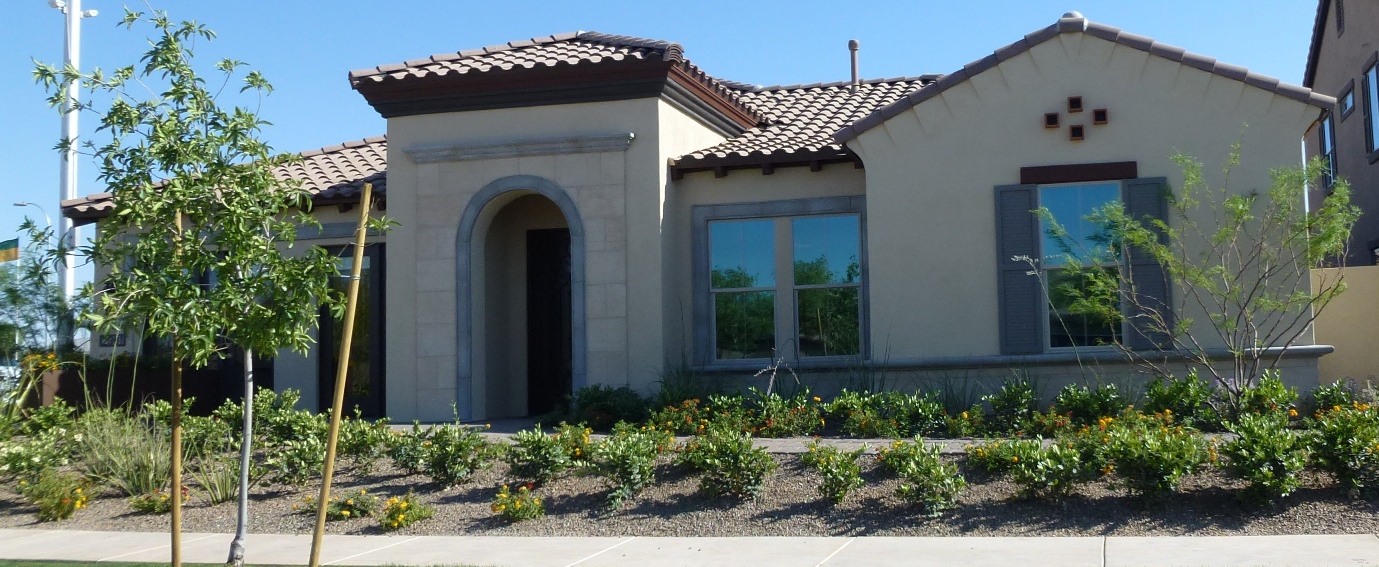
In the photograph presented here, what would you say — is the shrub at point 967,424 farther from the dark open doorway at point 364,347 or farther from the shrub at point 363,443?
the dark open doorway at point 364,347

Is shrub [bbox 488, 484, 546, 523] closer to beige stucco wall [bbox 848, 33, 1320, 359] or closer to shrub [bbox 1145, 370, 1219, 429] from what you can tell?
beige stucco wall [bbox 848, 33, 1320, 359]

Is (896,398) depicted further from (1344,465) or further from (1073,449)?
(1344,465)

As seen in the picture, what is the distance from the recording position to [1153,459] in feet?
27.1

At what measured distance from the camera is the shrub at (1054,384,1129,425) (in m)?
11.2

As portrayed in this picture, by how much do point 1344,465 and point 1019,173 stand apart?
217 inches

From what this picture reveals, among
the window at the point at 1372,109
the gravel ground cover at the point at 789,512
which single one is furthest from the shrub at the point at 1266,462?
the window at the point at 1372,109

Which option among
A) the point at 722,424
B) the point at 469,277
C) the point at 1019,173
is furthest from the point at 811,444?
the point at 469,277

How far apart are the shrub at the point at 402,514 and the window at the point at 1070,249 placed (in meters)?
7.10

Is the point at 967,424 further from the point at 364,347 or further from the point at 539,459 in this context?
the point at 364,347

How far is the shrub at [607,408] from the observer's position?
42.5 feet

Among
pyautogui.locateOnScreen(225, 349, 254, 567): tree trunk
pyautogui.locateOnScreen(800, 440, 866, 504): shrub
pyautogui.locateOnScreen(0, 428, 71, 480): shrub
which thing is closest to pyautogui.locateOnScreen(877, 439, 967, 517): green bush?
pyautogui.locateOnScreen(800, 440, 866, 504): shrub

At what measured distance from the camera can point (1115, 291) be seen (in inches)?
479

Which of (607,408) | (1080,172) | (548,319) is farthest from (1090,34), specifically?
(548,319)

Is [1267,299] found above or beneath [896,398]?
above
